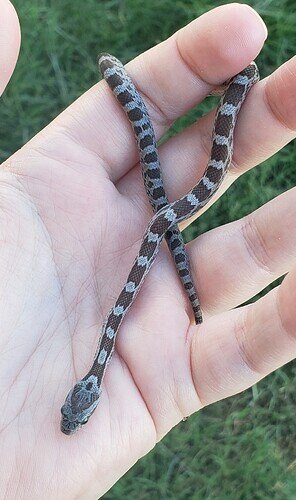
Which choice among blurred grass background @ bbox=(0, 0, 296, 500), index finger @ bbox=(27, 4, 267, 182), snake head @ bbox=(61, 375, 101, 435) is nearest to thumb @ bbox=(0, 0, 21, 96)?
index finger @ bbox=(27, 4, 267, 182)

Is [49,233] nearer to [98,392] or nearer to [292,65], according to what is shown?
[98,392]

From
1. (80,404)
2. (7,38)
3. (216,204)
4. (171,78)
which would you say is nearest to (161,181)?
(171,78)

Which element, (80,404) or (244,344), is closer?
(244,344)

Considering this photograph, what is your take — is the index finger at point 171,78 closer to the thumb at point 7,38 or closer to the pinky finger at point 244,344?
the thumb at point 7,38

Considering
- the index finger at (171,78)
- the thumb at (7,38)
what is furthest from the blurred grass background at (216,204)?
the thumb at (7,38)

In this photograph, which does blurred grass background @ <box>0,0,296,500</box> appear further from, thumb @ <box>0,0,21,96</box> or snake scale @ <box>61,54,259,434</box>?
thumb @ <box>0,0,21,96</box>

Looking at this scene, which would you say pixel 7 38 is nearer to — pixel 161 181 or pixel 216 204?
pixel 161 181
